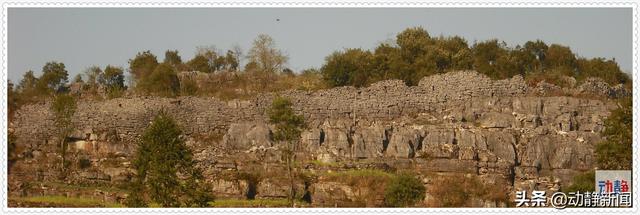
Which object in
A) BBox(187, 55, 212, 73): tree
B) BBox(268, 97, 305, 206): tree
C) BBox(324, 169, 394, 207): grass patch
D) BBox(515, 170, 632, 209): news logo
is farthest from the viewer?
BBox(187, 55, 212, 73): tree

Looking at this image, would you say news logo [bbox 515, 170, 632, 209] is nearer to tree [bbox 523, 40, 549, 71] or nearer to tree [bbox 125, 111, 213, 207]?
tree [bbox 125, 111, 213, 207]

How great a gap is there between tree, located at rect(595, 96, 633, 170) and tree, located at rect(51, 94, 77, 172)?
15.4 metres

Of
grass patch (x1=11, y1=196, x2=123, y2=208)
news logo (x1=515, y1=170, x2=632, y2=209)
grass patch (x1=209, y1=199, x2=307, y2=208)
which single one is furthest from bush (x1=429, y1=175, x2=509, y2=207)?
grass patch (x1=11, y1=196, x2=123, y2=208)

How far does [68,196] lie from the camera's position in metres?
41.7

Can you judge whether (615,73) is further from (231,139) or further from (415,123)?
(231,139)

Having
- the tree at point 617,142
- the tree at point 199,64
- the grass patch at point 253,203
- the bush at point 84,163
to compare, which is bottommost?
the grass patch at point 253,203

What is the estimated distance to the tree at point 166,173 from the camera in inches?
1539

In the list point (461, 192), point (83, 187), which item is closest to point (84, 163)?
point (83, 187)

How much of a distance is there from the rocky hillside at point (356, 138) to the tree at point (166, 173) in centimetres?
158

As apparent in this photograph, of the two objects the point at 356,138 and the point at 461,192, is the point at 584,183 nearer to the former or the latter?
the point at 461,192

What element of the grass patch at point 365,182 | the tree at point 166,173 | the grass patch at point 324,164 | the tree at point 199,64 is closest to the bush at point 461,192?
the grass patch at point 365,182

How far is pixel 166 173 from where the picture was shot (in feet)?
130

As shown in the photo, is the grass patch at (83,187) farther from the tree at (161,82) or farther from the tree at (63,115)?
the tree at (161,82)

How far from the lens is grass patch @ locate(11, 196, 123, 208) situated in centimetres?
4000
